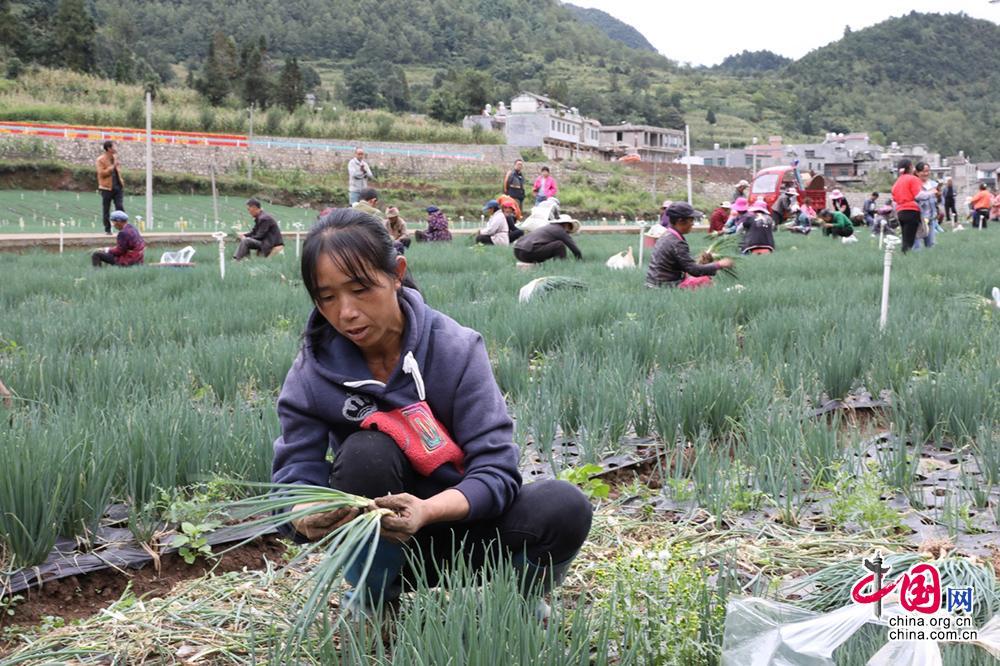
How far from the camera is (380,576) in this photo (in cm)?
156

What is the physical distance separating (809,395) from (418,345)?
2141 millimetres

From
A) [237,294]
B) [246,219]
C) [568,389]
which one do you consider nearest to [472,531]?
[568,389]

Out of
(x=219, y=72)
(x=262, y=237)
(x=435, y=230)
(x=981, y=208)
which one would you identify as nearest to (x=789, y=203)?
(x=981, y=208)

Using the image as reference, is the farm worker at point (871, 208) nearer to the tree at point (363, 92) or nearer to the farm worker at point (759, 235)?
the farm worker at point (759, 235)

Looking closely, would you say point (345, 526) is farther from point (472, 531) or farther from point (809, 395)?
point (809, 395)

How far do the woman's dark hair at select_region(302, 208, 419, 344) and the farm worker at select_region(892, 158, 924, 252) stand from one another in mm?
9117

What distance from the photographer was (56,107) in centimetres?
2886

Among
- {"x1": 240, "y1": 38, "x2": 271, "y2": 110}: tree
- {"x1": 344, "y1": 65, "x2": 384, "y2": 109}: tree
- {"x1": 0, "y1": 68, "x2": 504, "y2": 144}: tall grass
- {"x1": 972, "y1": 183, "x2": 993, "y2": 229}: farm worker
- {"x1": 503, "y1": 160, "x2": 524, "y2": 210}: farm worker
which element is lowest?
{"x1": 972, "y1": 183, "x2": 993, "y2": 229}: farm worker

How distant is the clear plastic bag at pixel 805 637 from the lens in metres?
1.12

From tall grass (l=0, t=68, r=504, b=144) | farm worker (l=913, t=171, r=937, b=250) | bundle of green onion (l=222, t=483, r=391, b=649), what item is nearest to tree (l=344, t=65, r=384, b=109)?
tall grass (l=0, t=68, r=504, b=144)

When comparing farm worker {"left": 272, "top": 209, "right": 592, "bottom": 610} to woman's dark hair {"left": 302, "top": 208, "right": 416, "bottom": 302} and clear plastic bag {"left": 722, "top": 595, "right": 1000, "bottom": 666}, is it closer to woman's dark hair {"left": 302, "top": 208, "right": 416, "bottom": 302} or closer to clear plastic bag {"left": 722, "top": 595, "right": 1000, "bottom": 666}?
woman's dark hair {"left": 302, "top": 208, "right": 416, "bottom": 302}

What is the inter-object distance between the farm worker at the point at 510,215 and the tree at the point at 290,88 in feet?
117

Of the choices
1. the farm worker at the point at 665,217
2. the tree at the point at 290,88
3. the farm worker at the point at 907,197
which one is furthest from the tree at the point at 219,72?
the farm worker at the point at 907,197

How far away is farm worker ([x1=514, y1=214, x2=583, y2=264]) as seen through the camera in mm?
8742
